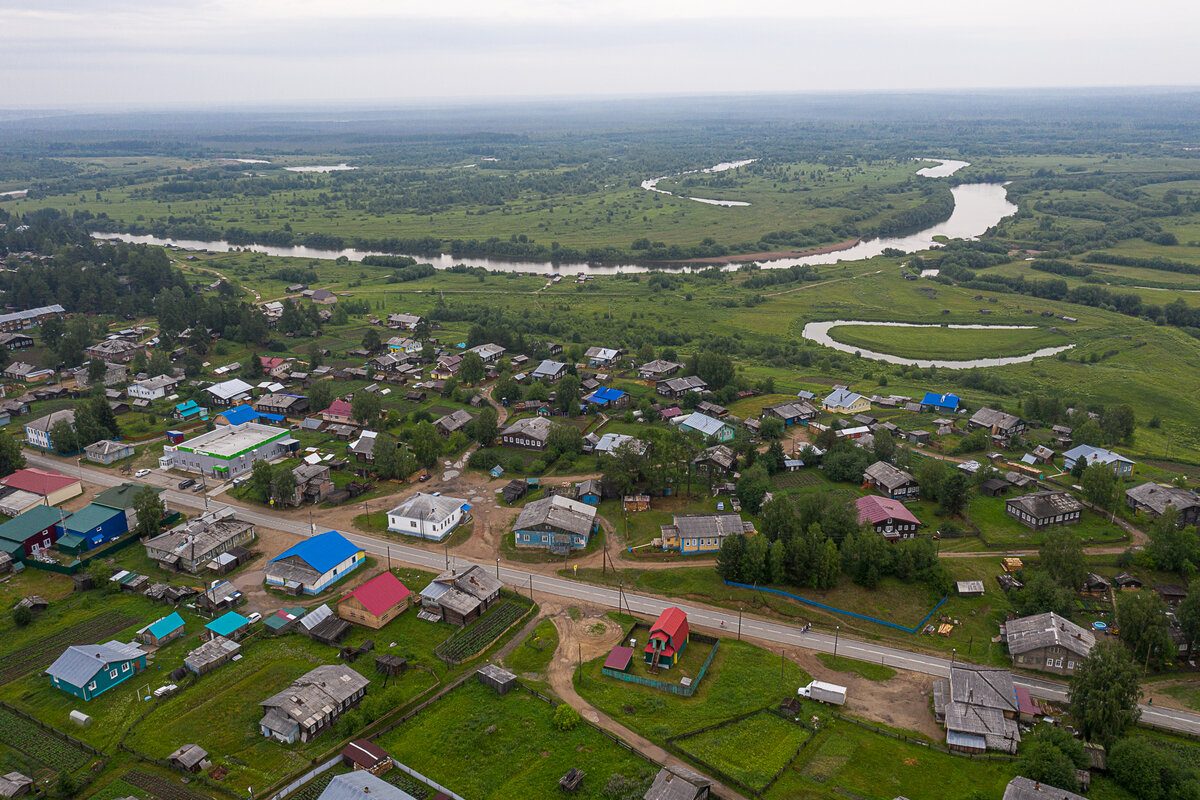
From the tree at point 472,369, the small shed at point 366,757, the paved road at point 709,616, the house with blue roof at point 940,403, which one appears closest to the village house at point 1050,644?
the paved road at point 709,616

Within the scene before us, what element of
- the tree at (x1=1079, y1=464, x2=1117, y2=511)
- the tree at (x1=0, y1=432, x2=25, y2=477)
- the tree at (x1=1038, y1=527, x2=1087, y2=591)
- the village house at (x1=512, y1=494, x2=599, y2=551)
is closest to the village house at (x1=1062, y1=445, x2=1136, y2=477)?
the tree at (x1=1079, y1=464, x2=1117, y2=511)

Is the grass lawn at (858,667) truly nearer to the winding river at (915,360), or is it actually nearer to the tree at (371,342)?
the winding river at (915,360)

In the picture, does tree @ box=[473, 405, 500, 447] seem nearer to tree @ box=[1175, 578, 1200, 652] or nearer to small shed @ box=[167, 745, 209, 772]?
small shed @ box=[167, 745, 209, 772]

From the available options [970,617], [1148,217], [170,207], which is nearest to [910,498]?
[970,617]

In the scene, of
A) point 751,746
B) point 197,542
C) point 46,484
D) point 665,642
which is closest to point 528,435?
point 197,542

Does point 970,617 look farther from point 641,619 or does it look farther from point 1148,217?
point 1148,217
